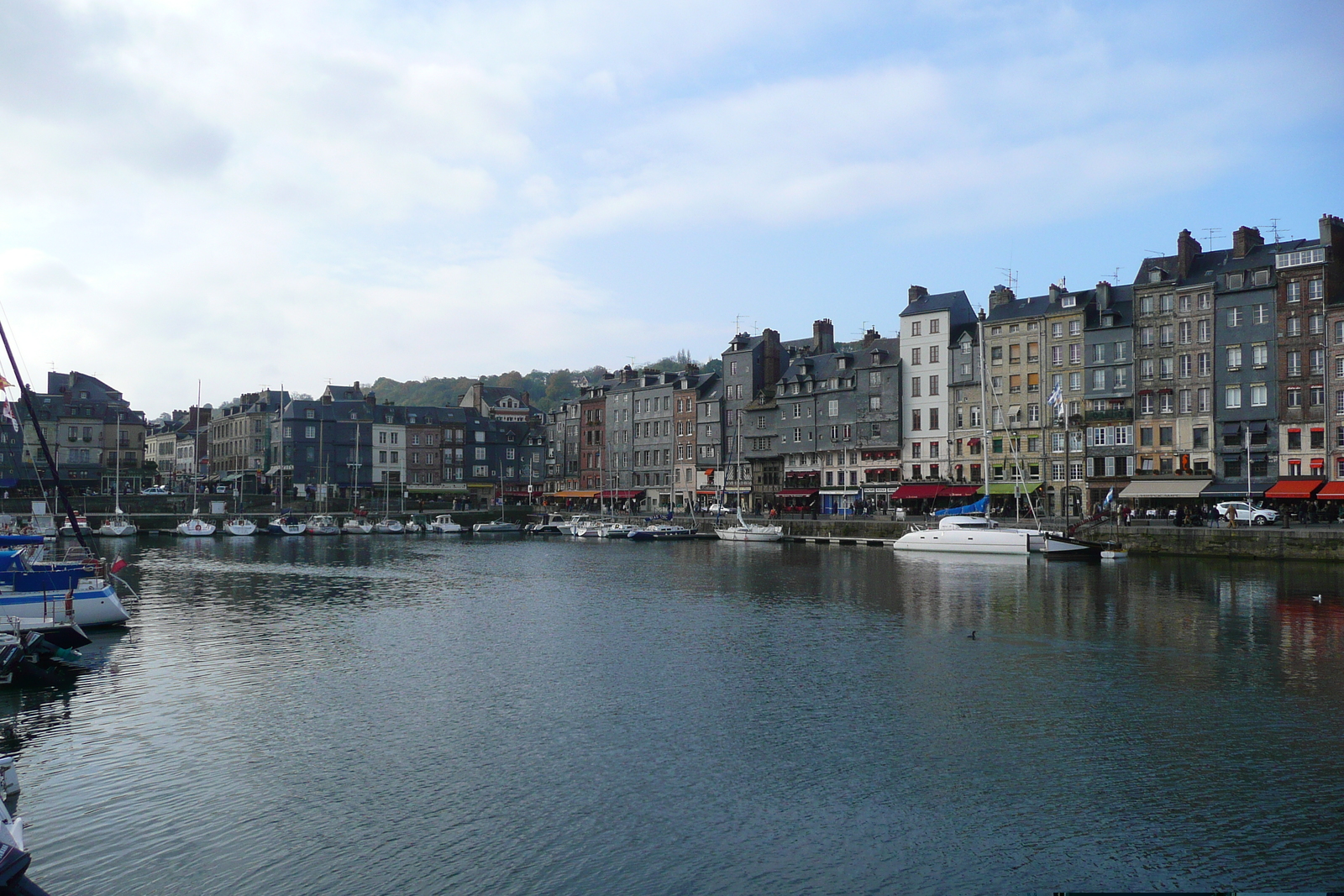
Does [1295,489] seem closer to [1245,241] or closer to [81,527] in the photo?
[1245,241]

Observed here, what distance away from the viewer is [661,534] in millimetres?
95000

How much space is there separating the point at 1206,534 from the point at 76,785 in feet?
205

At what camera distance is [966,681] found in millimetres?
26188

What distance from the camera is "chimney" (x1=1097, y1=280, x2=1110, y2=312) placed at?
81.6 meters

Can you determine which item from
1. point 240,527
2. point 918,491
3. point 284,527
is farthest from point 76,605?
point 284,527

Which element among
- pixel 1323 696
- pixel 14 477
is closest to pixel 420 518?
pixel 14 477

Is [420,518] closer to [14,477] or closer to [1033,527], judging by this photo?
[14,477]

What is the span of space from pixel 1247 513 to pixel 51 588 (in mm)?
64586

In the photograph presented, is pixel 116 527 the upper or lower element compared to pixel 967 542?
upper

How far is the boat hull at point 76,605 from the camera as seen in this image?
2973 centimetres

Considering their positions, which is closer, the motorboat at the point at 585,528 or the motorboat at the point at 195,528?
the motorboat at the point at 195,528

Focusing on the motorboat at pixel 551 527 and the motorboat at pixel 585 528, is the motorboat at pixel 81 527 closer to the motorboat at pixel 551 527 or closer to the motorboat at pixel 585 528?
the motorboat at pixel 551 527

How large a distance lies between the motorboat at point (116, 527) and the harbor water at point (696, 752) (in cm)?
6378

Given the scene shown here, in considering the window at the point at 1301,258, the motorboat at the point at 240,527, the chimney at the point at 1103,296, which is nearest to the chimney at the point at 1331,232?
the window at the point at 1301,258
